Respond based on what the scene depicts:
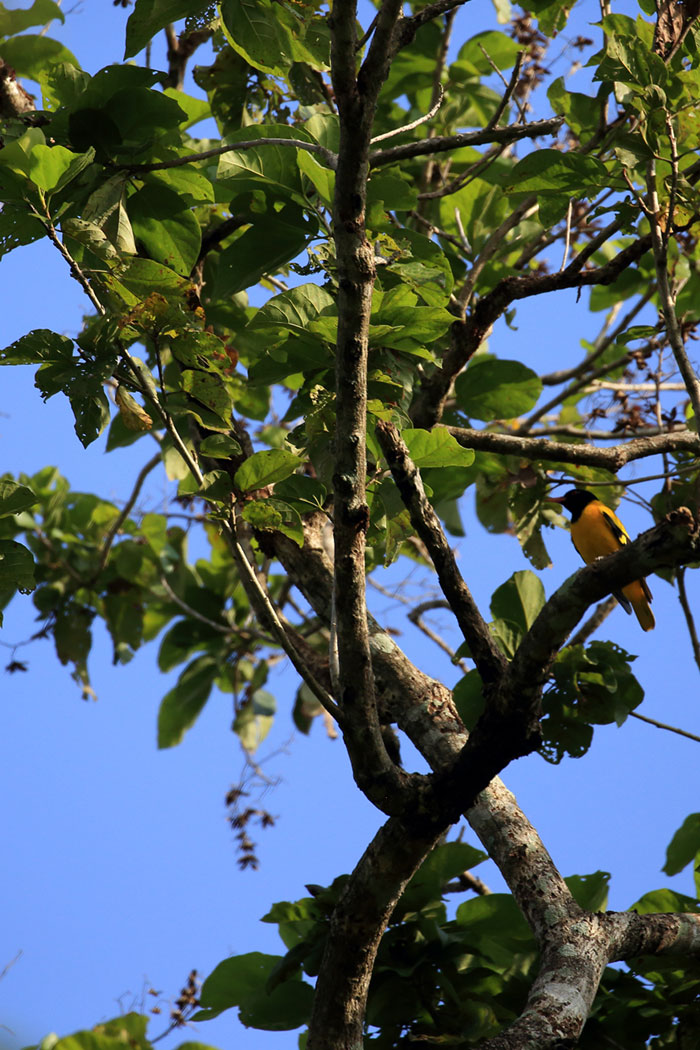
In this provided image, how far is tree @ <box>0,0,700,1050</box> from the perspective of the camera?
1877 mm

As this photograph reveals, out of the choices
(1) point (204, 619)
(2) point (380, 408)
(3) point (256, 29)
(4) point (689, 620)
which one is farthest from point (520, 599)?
(1) point (204, 619)

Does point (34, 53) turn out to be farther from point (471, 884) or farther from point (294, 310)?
point (471, 884)

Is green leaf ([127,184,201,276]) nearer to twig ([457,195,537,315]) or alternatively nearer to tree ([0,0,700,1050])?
tree ([0,0,700,1050])

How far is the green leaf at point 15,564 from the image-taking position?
225 centimetres

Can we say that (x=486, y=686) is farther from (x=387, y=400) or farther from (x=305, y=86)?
(x=305, y=86)

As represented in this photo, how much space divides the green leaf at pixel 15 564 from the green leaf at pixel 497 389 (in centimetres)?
177

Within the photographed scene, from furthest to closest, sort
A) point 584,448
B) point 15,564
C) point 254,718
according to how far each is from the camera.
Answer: point 254,718 < point 584,448 < point 15,564

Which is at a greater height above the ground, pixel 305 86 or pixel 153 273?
pixel 305 86

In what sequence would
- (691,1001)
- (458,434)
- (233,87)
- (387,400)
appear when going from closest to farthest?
1. (387,400)
2. (691,1001)
3. (458,434)
4. (233,87)

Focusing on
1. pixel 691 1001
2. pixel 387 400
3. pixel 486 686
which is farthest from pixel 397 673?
pixel 691 1001

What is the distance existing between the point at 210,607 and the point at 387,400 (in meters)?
3.17

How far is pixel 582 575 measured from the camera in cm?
178

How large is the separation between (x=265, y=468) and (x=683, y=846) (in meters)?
1.95

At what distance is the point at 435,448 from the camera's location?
2.18 m
